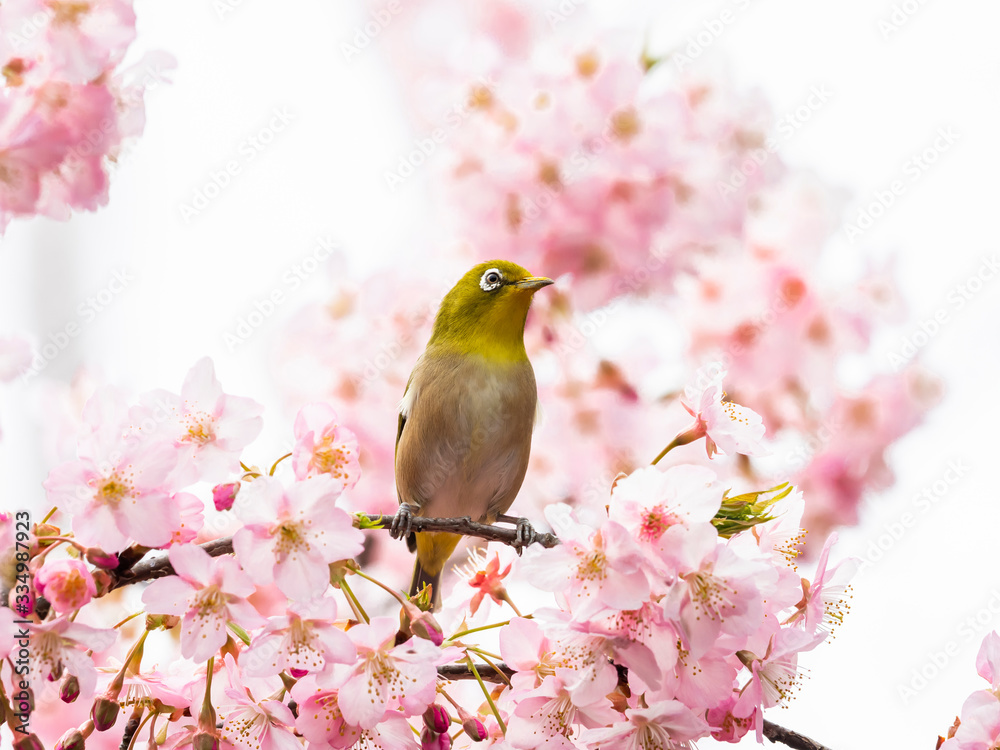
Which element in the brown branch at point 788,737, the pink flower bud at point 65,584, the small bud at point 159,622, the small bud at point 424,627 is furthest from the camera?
the brown branch at point 788,737

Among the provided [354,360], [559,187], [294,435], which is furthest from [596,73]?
[294,435]

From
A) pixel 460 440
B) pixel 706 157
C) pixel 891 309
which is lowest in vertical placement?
pixel 460 440

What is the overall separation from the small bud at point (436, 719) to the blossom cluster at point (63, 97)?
1.34 m

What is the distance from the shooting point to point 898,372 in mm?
3232

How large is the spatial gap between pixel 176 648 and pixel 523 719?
0.97m

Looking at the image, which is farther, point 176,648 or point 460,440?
point 460,440

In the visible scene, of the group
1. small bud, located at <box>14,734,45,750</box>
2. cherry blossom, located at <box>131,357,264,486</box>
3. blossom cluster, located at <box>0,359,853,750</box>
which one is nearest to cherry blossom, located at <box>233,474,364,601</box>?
blossom cluster, located at <box>0,359,853,750</box>

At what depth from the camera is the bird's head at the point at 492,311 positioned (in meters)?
2.00

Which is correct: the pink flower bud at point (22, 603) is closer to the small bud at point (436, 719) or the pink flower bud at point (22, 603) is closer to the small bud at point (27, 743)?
the small bud at point (27, 743)

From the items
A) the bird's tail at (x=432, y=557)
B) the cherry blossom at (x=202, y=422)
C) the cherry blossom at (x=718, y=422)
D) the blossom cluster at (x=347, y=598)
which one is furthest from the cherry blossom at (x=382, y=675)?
the bird's tail at (x=432, y=557)

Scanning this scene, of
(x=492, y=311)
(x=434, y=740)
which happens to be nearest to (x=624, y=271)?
(x=492, y=311)

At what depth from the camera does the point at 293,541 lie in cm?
116

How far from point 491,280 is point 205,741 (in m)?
1.19

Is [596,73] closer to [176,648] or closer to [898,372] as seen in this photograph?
[898,372]
